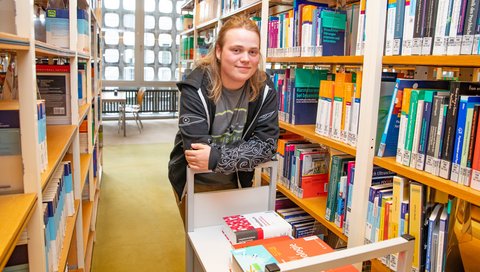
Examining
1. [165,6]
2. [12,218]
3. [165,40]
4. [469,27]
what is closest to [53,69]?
[12,218]

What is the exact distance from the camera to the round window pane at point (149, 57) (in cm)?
870

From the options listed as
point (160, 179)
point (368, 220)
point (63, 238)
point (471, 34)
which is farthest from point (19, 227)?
point (160, 179)

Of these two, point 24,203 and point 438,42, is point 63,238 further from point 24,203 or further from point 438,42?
point 438,42

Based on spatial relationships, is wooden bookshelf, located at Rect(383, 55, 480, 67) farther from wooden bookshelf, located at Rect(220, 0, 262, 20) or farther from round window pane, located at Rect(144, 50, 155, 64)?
round window pane, located at Rect(144, 50, 155, 64)

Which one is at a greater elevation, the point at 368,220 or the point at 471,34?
the point at 471,34

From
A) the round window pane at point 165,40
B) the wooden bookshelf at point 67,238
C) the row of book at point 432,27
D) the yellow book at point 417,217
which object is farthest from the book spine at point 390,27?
the round window pane at point 165,40

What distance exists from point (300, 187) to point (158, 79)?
7.35 m

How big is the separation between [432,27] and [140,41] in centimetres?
801

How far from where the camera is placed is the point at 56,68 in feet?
6.95

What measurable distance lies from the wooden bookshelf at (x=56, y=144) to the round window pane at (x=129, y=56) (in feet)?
22.6

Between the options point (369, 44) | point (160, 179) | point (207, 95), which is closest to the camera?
point (369, 44)

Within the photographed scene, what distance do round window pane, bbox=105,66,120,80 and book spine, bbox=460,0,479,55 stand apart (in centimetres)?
821

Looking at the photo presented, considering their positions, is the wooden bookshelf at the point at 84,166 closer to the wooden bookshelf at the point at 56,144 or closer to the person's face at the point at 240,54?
the wooden bookshelf at the point at 56,144

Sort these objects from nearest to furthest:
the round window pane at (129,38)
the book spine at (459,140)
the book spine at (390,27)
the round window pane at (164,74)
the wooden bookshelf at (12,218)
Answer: the wooden bookshelf at (12,218), the book spine at (459,140), the book spine at (390,27), the round window pane at (129,38), the round window pane at (164,74)
